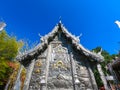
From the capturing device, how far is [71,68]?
31.7 feet

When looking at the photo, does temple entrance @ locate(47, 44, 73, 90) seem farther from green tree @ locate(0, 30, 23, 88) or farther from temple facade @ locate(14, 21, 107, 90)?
green tree @ locate(0, 30, 23, 88)

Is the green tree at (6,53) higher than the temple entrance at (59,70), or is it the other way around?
the green tree at (6,53)

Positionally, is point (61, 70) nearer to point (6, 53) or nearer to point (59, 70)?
point (59, 70)

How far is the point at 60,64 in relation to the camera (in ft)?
32.6

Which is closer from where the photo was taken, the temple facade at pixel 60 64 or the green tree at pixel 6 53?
the temple facade at pixel 60 64

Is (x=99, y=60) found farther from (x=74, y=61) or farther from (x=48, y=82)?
(x=48, y=82)

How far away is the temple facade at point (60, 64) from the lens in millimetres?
9016

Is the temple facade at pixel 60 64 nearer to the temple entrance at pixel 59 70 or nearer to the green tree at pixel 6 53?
the temple entrance at pixel 59 70

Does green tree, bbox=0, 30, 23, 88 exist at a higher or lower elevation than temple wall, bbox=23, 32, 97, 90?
higher

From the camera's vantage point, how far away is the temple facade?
355 inches

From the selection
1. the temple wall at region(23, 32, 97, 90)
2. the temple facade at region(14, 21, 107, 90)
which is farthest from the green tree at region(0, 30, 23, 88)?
the temple wall at region(23, 32, 97, 90)

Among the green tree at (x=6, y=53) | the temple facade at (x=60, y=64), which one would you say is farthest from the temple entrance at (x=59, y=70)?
the green tree at (x=6, y=53)

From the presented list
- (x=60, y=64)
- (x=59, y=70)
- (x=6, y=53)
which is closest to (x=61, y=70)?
(x=59, y=70)

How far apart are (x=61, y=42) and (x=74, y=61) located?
1862mm
